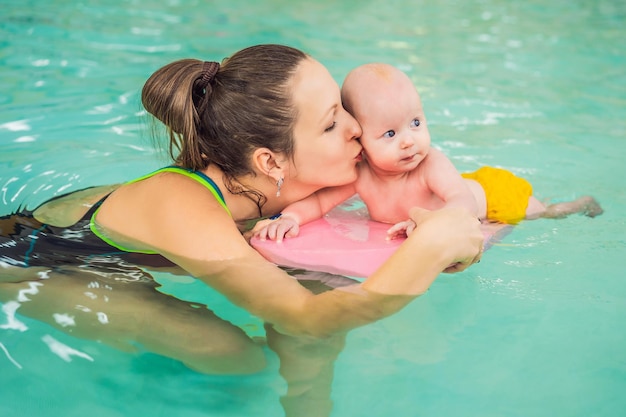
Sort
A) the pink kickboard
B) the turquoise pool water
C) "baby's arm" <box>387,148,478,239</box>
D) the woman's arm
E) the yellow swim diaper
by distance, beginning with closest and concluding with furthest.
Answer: the woman's arm
the turquoise pool water
the pink kickboard
"baby's arm" <box>387,148,478,239</box>
the yellow swim diaper

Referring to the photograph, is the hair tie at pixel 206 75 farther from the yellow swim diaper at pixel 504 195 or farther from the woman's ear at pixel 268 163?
the yellow swim diaper at pixel 504 195

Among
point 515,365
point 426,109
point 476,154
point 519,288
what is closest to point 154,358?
point 515,365

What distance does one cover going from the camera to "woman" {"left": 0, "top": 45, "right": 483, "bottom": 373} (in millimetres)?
2396

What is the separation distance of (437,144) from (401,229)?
2138 millimetres

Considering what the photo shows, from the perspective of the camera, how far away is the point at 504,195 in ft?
10.9

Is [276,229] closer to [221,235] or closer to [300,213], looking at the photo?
Answer: [300,213]

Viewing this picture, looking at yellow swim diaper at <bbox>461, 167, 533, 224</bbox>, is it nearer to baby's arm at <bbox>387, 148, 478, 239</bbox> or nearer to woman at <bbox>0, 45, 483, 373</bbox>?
baby's arm at <bbox>387, 148, 478, 239</bbox>

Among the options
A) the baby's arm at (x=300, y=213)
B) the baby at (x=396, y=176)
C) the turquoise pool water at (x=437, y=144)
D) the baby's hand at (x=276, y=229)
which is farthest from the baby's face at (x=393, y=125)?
the turquoise pool water at (x=437, y=144)

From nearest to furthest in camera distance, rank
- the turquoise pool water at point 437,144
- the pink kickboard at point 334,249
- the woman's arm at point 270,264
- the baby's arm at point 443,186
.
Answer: the woman's arm at point 270,264 < the turquoise pool water at point 437,144 < the pink kickboard at point 334,249 < the baby's arm at point 443,186

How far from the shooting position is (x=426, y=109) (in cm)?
557

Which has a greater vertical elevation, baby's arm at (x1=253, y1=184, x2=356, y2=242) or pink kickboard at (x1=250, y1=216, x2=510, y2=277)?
baby's arm at (x1=253, y1=184, x2=356, y2=242)

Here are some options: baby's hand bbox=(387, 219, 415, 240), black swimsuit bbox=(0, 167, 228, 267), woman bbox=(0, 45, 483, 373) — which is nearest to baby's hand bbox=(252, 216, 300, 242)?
woman bbox=(0, 45, 483, 373)

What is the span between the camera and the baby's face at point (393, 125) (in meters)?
2.90

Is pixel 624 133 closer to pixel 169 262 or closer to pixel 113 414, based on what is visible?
pixel 169 262
